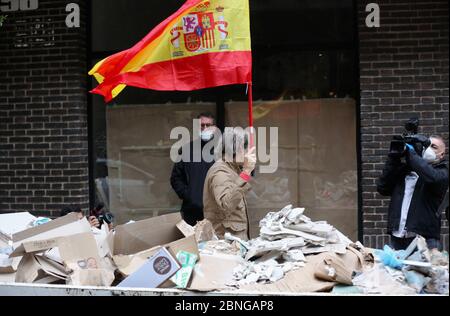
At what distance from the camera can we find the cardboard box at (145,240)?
12.5ft

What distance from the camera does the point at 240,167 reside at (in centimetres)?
502

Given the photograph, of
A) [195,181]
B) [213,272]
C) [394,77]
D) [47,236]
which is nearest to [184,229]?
[213,272]

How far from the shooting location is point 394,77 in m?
6.96

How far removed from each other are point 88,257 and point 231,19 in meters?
2.21

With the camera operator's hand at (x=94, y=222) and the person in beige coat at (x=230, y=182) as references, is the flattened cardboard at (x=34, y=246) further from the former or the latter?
the camera operator's hand at (x=94, y=222)

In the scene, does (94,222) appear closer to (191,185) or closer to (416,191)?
(191,185)

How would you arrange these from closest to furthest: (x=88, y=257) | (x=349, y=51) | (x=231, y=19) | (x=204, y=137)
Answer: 1. (x=88, y=257)
2. (x=231, y=19)
3. (x=204, y=137)
4. (x=349, y=51)

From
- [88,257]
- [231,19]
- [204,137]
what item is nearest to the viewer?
[88,257]

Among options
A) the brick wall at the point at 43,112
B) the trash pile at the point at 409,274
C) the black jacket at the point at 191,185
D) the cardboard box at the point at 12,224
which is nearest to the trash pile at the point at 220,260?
the trash pile at the point at 409,274

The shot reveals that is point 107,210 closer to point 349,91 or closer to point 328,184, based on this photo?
point 328,184

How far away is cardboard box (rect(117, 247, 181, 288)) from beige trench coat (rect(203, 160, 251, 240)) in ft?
4.24

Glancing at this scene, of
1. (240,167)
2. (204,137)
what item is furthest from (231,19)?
(204,137)

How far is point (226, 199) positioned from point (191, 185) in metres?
2.00

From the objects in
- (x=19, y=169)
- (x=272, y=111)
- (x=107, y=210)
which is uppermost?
(x=272, y=111)
